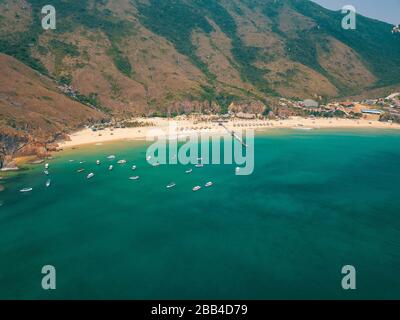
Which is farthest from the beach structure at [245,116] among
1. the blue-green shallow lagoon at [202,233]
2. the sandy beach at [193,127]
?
the blue-green shallow lagoon at [202,233]

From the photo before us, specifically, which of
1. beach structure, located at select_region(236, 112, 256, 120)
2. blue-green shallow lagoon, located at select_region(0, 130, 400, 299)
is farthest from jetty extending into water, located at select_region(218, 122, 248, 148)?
blue-green shallow lagoon, located at select_region(0, 130, 400, 299)

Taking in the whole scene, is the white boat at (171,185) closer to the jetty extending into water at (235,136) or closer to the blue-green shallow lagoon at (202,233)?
the blue-green shallow lagoon at (202,233)

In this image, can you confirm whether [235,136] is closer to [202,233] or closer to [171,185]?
[171,185]

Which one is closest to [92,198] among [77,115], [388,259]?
[388,259]

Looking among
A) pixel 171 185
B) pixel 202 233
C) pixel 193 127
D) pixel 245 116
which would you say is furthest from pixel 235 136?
pixel 202 233
